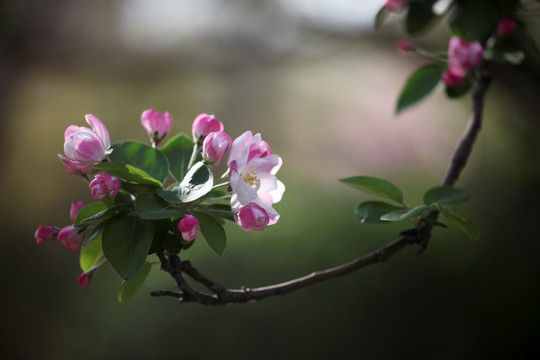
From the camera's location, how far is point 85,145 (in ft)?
1.96

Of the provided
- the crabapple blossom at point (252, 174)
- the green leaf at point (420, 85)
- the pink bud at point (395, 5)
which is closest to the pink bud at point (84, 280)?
the crabapple blossom at point (252, 174)

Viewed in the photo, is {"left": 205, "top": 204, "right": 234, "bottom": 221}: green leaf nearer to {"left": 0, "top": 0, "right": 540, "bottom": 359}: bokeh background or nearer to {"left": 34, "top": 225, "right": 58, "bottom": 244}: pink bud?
{"left": 34, "top": 225, "right": 58, "bottom": 244}: pink bud

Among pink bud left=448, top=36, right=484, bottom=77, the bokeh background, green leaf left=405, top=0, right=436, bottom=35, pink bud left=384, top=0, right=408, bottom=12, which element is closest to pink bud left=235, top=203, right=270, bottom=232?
pink bud left=448, top=36, right=484, bottom=77

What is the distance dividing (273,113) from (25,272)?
2.37m

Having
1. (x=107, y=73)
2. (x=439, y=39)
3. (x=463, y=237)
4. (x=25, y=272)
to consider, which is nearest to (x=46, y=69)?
(x=107, y=73)

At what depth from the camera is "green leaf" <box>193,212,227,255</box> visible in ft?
2.00

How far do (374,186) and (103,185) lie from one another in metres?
0.37

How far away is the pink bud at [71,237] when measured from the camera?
618 millimetres

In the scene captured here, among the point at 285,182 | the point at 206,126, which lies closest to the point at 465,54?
the point at 206,126

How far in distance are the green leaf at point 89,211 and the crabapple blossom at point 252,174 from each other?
17cm

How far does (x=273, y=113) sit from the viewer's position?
458 cm

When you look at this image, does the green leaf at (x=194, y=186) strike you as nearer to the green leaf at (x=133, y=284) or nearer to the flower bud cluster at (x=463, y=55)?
the green leaf at (x=133, y=284)

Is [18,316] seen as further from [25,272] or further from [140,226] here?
[140,226]

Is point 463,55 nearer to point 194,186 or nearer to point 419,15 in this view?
Answer: point 419,15
